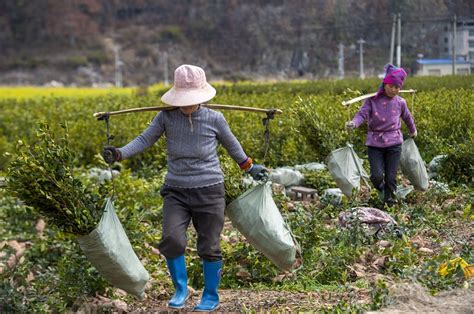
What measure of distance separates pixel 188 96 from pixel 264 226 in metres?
0.91

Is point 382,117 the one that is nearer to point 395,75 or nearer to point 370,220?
point 395,75

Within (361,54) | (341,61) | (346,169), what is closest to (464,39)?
(361,54)

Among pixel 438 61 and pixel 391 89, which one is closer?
pixel 391 89

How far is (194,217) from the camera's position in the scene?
5.01m

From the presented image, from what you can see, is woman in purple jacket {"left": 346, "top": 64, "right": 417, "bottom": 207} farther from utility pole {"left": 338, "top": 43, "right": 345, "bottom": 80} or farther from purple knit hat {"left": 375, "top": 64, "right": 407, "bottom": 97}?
utility pole {"left": 338, "top": 43, "right": 345, "bottom": 80}

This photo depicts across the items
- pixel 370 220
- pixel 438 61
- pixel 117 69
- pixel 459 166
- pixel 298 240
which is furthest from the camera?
pixel 117 69

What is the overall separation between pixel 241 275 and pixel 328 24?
16.0 metres

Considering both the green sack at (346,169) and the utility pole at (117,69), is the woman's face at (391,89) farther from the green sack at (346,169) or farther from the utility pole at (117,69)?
the utility pole at (117,69)

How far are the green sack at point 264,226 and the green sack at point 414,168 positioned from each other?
2748mm

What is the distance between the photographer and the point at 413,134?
299 inches

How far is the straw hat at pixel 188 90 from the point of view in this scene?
16.0ft

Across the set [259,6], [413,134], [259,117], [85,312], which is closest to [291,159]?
[259,117]

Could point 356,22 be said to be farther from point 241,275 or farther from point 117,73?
point 117,73

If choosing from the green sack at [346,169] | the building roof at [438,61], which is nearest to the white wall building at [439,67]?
the building roof at [438,61]
